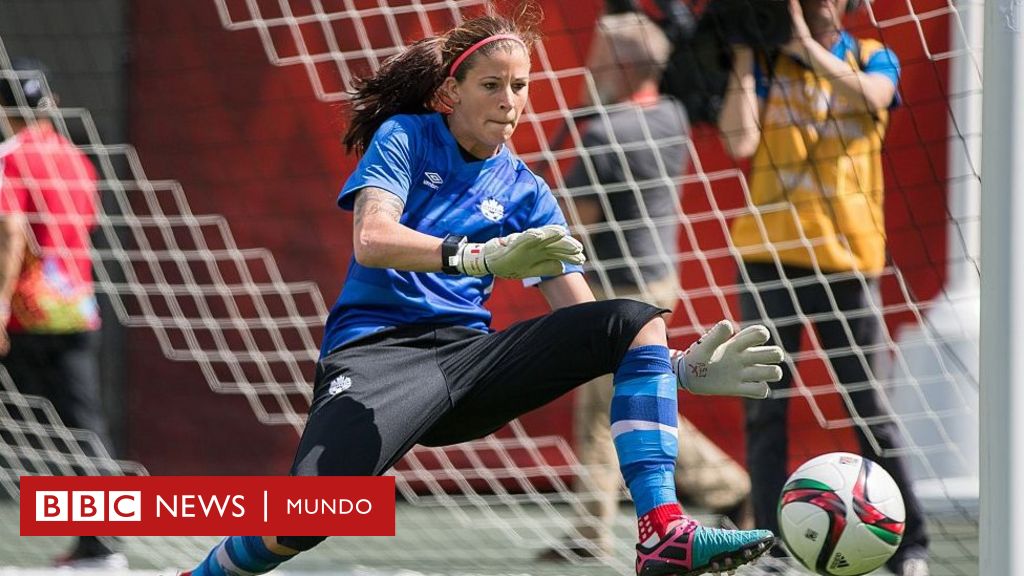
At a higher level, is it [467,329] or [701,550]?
[467,329]

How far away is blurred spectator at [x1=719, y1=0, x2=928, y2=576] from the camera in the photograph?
16.0ft

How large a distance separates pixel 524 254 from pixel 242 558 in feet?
3.46

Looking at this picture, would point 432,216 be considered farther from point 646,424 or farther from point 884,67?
point 884,67

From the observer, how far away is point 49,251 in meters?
5.72

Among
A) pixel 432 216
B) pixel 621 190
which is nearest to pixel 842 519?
pixel 432 216

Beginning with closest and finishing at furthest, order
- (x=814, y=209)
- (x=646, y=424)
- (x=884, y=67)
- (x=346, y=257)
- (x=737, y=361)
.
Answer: (x=646, y=424) → (x=737, y=361) → (x=884, y=67) → (x=814, y=209) → (x=346, y=257)

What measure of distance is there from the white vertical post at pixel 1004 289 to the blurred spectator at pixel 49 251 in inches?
139

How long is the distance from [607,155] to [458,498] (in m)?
2.15

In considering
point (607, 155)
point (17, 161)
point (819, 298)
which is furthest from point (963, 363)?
point (17, 161)

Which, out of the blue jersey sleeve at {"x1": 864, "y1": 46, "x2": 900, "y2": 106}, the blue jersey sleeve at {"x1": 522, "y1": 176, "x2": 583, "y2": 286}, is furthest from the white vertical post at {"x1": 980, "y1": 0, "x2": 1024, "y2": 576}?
the blue jersey sleeve at {"x1": 864, "y1": 46, "x2": 900, "y2": 106}

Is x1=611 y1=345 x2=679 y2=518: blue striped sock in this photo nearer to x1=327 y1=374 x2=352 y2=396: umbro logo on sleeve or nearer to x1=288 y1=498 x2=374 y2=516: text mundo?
x1=327 y1=374 x2=352 y2=396: umbro logo on sleeve

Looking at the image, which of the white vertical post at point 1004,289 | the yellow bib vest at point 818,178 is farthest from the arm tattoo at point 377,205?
the yellow bib vest at point 818,178

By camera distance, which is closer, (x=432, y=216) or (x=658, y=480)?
(x=658, y=480)

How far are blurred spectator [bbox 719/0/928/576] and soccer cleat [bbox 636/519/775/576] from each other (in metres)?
1.87
